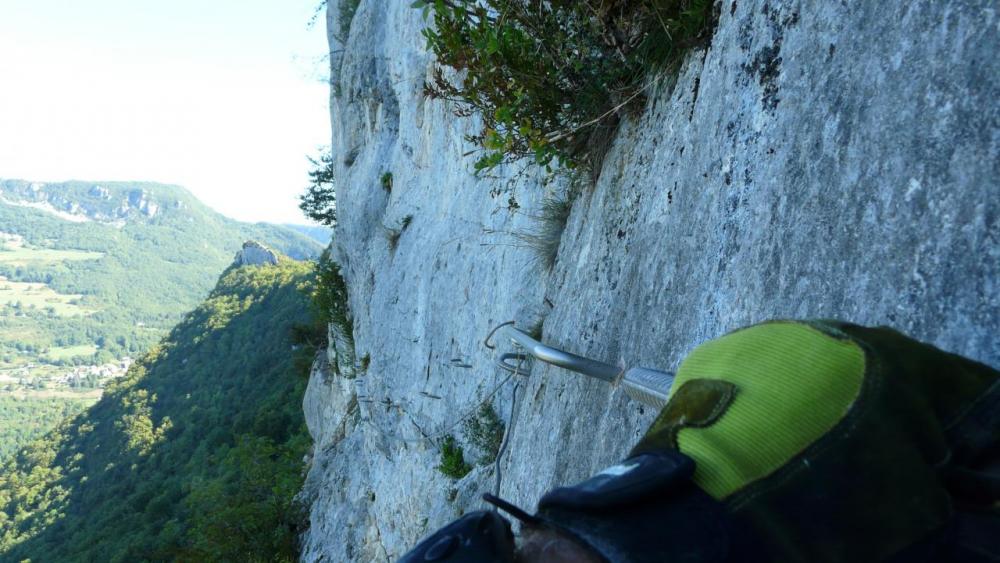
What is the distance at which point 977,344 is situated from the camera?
146cm

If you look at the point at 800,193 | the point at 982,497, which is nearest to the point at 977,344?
the point at 982,497

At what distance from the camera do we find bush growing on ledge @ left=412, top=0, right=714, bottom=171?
139 inches

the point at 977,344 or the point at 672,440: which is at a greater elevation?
the point at 977,344

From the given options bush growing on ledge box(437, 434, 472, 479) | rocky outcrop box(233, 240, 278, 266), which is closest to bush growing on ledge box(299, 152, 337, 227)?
bush growing on ledge box(437, 434, 472, 479)

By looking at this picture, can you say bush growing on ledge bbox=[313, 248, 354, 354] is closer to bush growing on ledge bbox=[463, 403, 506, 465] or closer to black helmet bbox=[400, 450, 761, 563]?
bush growing on ledge bbox=[463, 403, 506, 465]

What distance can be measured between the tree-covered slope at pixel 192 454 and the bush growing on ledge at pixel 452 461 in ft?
38.6

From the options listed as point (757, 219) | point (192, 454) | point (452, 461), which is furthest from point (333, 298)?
point (192, 454)

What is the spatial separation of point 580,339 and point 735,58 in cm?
193

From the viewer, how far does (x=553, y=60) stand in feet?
12.6

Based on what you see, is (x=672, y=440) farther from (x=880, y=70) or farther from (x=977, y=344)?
(x=880, y=70)

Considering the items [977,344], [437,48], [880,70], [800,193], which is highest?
[437,48]

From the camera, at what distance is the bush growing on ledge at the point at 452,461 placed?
7.05m

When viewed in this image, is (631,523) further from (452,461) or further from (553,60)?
(452,461)

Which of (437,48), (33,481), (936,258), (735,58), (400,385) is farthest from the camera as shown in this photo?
(33,481)
